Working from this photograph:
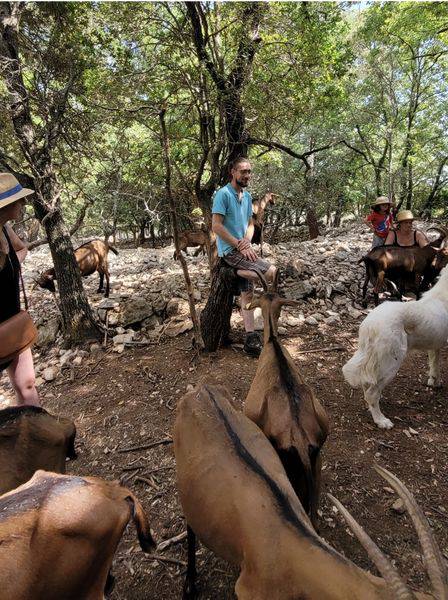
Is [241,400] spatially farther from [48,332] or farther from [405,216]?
[405,216]

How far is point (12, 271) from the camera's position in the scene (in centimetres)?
289

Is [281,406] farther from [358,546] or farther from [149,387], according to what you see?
[149,387]

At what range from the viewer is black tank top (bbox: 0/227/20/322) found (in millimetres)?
2814

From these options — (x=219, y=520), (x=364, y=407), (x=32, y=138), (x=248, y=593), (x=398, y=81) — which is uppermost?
(x=398, y=81)

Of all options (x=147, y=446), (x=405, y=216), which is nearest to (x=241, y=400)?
(x=147, y=446)

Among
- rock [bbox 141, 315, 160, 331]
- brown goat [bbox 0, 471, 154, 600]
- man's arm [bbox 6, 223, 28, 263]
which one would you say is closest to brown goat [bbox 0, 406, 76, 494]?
brown goat [bbox 0, 471, 154, 600]

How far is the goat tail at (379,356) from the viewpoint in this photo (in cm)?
377

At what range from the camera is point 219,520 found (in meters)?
1.84

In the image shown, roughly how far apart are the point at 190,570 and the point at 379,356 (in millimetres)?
2542

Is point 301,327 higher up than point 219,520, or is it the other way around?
point 219,520

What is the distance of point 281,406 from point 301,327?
3.84m

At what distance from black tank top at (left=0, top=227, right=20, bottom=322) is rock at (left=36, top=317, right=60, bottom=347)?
3.59m

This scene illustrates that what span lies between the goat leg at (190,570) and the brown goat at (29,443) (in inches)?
37.5

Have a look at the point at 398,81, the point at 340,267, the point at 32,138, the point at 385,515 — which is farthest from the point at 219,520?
the point at 398,81
